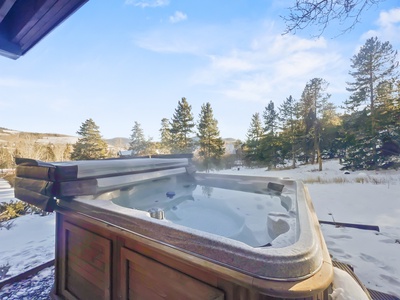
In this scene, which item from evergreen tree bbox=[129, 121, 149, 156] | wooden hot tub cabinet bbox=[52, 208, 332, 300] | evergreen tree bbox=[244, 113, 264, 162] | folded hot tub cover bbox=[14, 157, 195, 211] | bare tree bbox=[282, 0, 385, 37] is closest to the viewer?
wooden hot tub cabinet bbox=[52, 208, 332, 300]

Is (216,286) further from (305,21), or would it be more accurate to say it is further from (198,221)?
(305,21)

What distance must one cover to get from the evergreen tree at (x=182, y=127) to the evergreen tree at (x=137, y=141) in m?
4.17

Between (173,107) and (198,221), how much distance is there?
13.7 meters

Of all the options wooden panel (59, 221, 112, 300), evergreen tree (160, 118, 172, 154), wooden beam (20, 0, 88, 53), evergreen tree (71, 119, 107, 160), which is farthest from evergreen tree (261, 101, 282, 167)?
wooden beam (20, 0, 88, 53)

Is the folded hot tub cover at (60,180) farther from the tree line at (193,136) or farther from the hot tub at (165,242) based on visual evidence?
the tree line at (193,136)

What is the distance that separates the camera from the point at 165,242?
0.91 metres

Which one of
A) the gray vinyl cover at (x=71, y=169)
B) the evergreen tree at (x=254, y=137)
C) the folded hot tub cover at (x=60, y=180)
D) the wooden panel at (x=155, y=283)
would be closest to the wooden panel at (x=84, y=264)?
Result: the wooden panel at (x=155, y=283)

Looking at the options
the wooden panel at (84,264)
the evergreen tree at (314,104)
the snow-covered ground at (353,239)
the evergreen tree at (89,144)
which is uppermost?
the evergreen tree at (314,104)

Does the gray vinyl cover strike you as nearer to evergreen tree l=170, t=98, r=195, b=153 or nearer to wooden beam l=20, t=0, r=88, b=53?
wooden beam l=20, t=0, r=88, b=53

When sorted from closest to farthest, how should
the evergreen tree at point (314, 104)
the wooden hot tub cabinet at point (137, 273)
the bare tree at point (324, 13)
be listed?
1. the wooden hot tub cabinet at point (137, 273)
2. the bare tree at point (324, 13)
3. the evergreen tree at point (314, 104)

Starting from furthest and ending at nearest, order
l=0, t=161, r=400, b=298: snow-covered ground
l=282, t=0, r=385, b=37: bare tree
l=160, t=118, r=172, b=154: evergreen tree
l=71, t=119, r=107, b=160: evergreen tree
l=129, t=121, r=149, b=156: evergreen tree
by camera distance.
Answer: l=129, t=121, r=149, b=156: evergreen tree, l=160, t=118, r=172, b=154: evergreen tree, l=71, t=119, r=107, b=160: evergreen tree, l=0, t=161, r=400, b=298: snow-covered ground, l=282, t=0, r=385, b=37: bare tree

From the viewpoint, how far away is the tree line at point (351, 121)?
981 cm

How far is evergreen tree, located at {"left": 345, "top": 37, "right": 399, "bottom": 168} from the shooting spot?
981 centimetres

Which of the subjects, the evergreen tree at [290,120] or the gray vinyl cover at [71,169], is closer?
the gray vinyl cover at [71,169]
